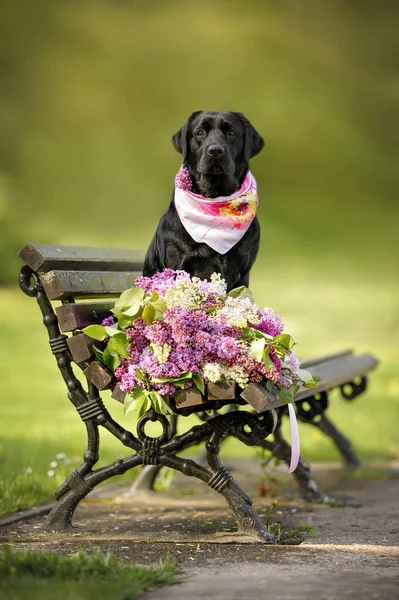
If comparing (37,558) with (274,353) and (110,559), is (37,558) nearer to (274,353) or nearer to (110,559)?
(110,559)

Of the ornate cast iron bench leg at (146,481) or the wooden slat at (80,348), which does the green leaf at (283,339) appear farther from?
the ornate cast iron bench leg at (146,481)

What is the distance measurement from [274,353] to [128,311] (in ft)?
2.00

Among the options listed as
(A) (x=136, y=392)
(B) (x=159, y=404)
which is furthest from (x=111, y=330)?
(B) (x=159, y=404)

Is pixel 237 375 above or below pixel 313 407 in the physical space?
below

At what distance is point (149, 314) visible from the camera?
3.88 meters

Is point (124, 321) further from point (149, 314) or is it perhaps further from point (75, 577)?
point (75, 577)

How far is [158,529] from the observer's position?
4418 mm

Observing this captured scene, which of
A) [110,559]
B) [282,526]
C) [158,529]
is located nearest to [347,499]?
[282,526]

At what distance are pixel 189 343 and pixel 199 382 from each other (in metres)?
0.16

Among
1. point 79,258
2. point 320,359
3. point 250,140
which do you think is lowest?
point 320,359

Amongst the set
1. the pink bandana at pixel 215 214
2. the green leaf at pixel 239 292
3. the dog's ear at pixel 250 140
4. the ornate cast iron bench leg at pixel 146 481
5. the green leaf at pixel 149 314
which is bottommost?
the ornate cast iron bench leg at pixel 146 481

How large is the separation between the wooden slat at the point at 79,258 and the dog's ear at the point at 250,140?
919mm

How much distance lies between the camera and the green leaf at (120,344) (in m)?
3.98

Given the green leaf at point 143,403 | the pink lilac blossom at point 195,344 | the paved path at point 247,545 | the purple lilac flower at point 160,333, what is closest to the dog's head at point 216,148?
the pink lilac blossom at point 195,344
